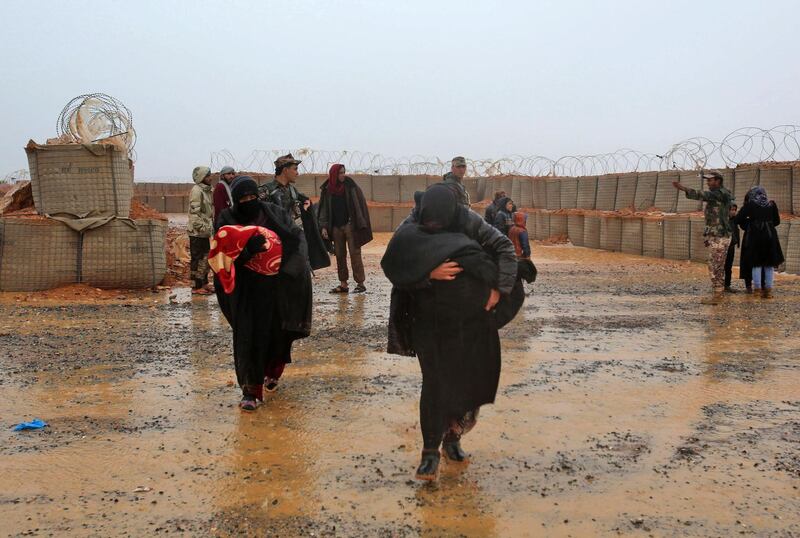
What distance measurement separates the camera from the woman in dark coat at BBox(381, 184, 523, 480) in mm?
3498

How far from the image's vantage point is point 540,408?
15.3ft

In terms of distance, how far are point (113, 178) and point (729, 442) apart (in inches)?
308

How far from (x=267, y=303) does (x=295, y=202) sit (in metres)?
2.94

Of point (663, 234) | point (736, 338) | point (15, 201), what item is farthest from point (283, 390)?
point (663, 234)

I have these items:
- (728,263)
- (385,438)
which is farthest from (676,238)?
(385,438)

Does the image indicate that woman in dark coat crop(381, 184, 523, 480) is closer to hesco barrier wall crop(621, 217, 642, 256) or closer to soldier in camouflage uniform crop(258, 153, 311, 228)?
soldier in camouflage uniform crop(258, 153, 311, 228)

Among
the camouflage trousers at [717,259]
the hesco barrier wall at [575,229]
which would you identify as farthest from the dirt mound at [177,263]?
the hesco barrier wall at [575,229]

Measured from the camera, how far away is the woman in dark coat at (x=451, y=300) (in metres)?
3.50

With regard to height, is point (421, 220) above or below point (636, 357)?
above

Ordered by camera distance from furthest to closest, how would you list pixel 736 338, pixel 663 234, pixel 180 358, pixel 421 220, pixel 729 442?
pixel 663 234, pixel 736 338, pixel 180 358, pixel 729 442, pixel 421 220

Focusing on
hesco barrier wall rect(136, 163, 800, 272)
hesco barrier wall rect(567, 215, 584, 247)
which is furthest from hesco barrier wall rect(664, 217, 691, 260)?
hesco barrier wall rect(567, 215, 584, 247)

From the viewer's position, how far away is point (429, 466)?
11.4ft

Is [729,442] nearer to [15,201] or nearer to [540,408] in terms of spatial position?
[540,408]

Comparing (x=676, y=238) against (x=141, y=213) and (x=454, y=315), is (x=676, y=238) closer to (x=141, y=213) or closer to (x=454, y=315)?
(x=141, y=213)
